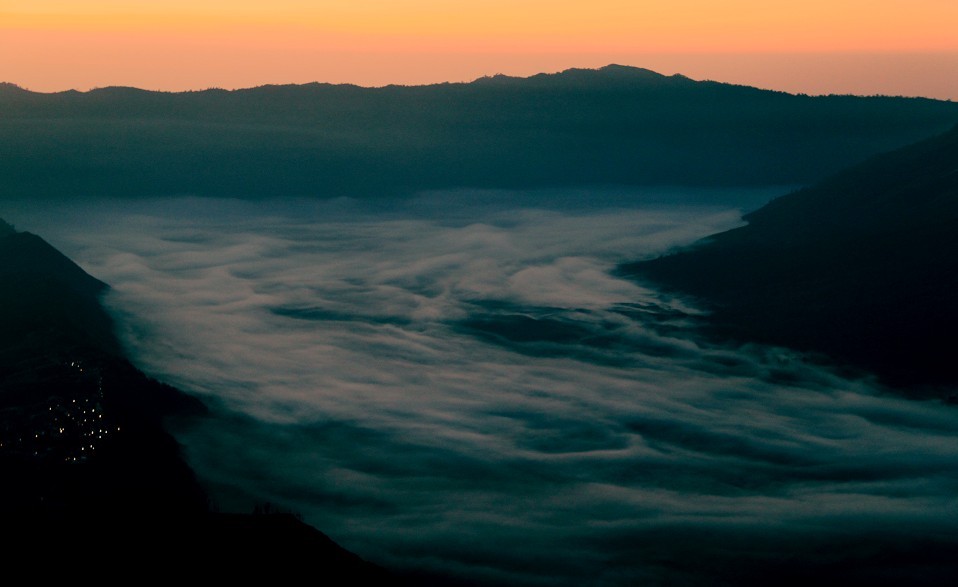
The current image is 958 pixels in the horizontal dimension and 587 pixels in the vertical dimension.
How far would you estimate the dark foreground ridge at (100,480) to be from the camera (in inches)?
611

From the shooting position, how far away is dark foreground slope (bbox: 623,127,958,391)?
44.2 m

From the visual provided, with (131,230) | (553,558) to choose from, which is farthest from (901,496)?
(131,230)

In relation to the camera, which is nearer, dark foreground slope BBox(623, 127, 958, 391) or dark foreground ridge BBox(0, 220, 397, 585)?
dark foreground ridge BBox(0, 220, 397, 585)

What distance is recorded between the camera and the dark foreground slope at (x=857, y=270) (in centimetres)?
4419

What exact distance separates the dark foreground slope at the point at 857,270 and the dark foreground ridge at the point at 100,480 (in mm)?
29552

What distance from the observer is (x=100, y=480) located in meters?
22.5

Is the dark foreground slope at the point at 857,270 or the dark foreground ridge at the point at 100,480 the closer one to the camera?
the dark foreground ridge at the point at 100,480

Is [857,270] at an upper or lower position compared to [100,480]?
upper

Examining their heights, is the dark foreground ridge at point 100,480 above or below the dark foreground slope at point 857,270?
below

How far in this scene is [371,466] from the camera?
1341 inches

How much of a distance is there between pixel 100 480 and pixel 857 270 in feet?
136

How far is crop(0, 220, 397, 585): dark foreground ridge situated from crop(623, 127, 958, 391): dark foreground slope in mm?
29552

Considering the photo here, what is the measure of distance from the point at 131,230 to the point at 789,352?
383 feet

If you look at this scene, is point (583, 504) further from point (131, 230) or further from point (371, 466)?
point (131, 230)
